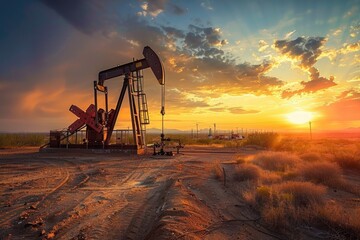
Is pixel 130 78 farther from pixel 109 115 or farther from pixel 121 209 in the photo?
pixel 121 209

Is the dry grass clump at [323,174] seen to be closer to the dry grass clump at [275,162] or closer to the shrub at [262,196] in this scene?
the dry grass clump at [275,162]

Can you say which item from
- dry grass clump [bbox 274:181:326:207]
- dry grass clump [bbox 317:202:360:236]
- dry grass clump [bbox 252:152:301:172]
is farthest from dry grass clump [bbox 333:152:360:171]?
dry grass clump [bbox 317:202:360:236]

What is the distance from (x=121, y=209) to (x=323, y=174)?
8.15 metres

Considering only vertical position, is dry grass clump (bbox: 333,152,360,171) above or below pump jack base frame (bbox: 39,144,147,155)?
below

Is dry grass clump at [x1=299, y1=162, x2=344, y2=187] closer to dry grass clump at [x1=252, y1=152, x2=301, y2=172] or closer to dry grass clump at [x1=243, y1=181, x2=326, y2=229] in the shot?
dry grass clump at [x1=252, y1=152, x2=301, y2=172]

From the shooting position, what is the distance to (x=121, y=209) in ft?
20.1

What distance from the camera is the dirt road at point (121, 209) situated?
4.82 metres

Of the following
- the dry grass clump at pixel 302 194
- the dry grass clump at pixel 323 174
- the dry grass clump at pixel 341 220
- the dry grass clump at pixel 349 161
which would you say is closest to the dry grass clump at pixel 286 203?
the dry grass clump at pixel 302 194

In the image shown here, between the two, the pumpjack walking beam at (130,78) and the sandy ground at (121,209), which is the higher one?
the pumpjack walking beam at (130,78)

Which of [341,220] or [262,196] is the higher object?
[262,196]

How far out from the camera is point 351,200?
788 centimetres

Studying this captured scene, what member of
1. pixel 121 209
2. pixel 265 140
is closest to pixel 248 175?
pixel 121 209

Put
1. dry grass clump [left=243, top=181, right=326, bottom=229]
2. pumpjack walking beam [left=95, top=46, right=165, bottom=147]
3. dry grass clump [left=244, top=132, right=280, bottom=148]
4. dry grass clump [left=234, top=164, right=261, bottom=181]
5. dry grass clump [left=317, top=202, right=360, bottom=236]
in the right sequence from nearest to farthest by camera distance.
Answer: dry grass clump [left=317, top=202, right=360, bottom=236]
dry grass clump [left=243, top=181, right=326, bottom=229]
dry grass clump [left=234, top=164, right=261, bottom=181]
pumpjack walking beam [left=95, top=46, right=165, bottom=147]
dry grass clump [left=244, top=132, right=280, bottom=148]

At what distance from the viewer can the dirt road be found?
4824 millimetres
